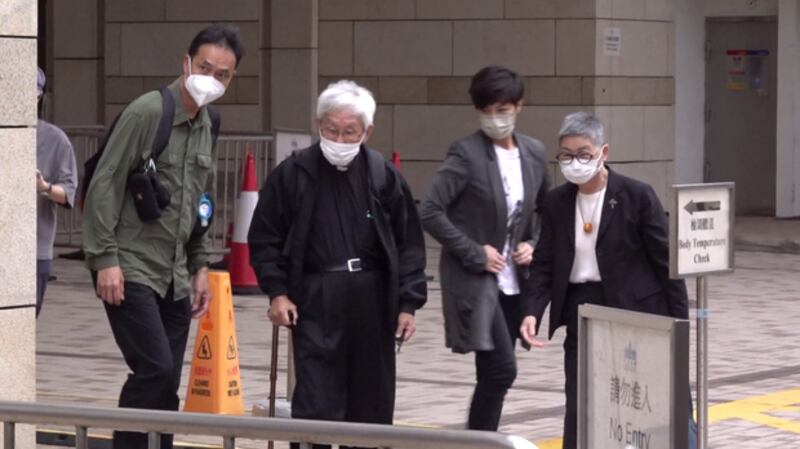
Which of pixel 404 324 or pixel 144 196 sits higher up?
pixel 144 196

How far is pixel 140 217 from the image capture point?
7.44 meters

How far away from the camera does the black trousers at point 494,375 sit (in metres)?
8.26

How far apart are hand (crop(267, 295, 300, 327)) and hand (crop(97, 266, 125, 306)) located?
1.99 feet

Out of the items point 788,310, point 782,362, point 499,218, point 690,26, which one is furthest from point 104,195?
point 690,26

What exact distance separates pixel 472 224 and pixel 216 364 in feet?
6.64

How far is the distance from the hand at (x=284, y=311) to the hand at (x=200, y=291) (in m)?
0.65

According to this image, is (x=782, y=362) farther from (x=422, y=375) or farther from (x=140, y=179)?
(x=140, y=179)

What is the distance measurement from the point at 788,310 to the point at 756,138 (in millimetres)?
7542

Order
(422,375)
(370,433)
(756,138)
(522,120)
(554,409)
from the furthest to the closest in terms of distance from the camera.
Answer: (756,138) < (522,120) < (422,375) < (554,409) < (370,433)

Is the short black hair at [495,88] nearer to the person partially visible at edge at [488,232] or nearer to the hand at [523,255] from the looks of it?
the person partially visible at edge at [488,232]

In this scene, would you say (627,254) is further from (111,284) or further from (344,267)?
(111,284)

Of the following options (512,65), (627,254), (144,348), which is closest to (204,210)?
(144,348)

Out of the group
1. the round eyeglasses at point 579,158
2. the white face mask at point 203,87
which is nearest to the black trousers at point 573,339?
the round eyeglasses at point 579,158

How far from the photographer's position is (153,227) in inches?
295
